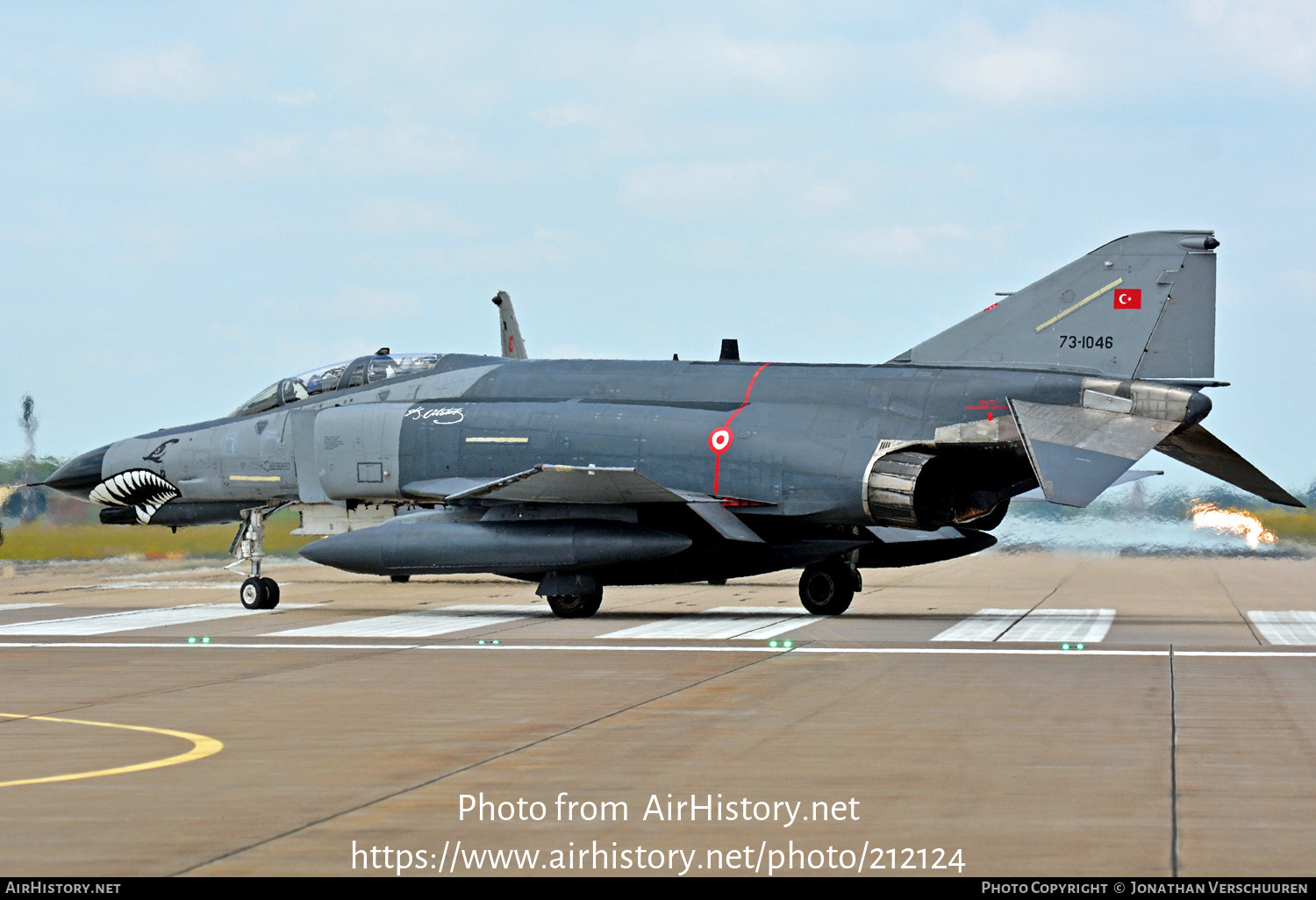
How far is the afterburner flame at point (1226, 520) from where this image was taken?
28.7 meters

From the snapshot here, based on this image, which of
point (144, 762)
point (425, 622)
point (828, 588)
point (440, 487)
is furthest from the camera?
point (440, 487)

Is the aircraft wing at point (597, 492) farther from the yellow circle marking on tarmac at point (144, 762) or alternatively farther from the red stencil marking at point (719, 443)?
the yellow circle marking on tarmac at point (144, 762)

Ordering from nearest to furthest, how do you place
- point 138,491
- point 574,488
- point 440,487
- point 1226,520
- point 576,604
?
point 574,488 < point 576,604 < point 440,487 < point 138,491 < point 1226,520

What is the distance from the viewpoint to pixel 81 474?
22.2 m

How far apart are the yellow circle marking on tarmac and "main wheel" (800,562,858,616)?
11417mm

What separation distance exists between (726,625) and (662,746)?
30.2 ft

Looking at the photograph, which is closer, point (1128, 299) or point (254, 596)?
point (1128, 299)

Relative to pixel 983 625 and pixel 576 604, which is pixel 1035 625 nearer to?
pixel 983 625

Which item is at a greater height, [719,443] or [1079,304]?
[1079,304]

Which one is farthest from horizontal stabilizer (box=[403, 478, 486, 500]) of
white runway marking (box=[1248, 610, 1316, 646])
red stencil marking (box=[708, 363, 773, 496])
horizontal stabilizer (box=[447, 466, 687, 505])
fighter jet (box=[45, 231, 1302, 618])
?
white runway marking (box=[1248, 610, 1316, 646])

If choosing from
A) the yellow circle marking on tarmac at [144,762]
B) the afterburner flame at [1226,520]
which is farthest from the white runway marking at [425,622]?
the afterburner flame at [1226,520]

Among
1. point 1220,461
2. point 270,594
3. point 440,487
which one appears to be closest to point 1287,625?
point 1220,461
